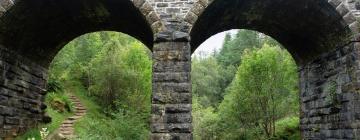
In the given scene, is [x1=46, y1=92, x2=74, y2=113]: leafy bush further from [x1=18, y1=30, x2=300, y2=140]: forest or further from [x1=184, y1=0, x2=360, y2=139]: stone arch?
[x1=184, y1=0, x2=360, y2=139]: stone arch

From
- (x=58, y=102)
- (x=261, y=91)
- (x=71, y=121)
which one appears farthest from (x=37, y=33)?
(x=261, y=91)

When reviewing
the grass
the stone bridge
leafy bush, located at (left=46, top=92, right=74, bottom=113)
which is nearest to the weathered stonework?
the stone bridge

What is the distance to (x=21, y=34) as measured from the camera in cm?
1095

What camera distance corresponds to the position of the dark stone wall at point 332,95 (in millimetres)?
9125

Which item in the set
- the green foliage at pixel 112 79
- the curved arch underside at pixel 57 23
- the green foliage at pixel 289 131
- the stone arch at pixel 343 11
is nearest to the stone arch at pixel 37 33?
the curved arch underside at pixel 57 23

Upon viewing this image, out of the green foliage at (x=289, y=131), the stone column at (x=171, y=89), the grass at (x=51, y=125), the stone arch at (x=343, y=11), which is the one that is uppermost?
the stone arch at (x=343, y=11)

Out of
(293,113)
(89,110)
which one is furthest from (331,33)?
(89,110)

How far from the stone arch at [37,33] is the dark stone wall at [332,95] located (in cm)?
445

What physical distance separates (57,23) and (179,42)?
4.39m

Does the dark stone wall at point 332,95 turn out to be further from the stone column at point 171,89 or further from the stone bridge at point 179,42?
the stone column at point 171,89

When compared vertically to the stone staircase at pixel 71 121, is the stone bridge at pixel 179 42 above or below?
above

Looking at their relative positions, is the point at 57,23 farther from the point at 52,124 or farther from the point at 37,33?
the point at 52,124

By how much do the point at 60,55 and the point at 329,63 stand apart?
2124 centimetres

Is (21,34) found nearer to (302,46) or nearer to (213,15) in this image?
(213,15)
